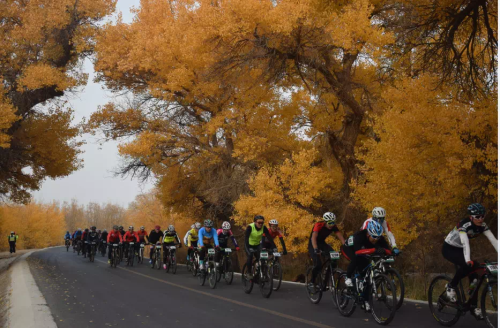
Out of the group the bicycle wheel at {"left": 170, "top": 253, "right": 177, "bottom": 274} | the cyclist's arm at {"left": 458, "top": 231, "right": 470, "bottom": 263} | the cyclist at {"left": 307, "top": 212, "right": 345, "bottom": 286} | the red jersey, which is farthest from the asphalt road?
the red jersey

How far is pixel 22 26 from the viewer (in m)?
24.6

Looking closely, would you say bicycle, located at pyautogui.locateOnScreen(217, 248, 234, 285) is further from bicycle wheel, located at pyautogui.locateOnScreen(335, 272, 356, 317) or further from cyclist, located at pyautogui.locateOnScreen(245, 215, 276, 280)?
bicycle wheel, located at pyautogui.locateOnScreen(335, 272, 356, 317)

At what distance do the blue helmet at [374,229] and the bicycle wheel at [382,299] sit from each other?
0.73m

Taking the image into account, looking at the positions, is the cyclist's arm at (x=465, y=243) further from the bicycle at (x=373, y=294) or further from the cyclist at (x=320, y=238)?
the cyclist at (x=320, y=238)

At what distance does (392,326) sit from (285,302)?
3.36m

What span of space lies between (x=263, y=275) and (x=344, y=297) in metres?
3.32

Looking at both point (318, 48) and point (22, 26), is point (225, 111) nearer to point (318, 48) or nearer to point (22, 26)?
point (318, 48)

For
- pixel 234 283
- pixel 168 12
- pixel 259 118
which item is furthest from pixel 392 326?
pixel 168 12

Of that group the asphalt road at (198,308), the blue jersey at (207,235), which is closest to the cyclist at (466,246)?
the asphalt road at (198,308)

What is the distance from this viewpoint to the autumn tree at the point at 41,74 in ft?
78.7

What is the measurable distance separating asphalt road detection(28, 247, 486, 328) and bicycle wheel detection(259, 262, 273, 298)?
213 mm

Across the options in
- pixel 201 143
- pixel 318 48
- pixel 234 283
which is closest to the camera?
pixel 234 283

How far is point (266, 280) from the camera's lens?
1162 centimetres

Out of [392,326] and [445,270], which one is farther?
[445,270]
